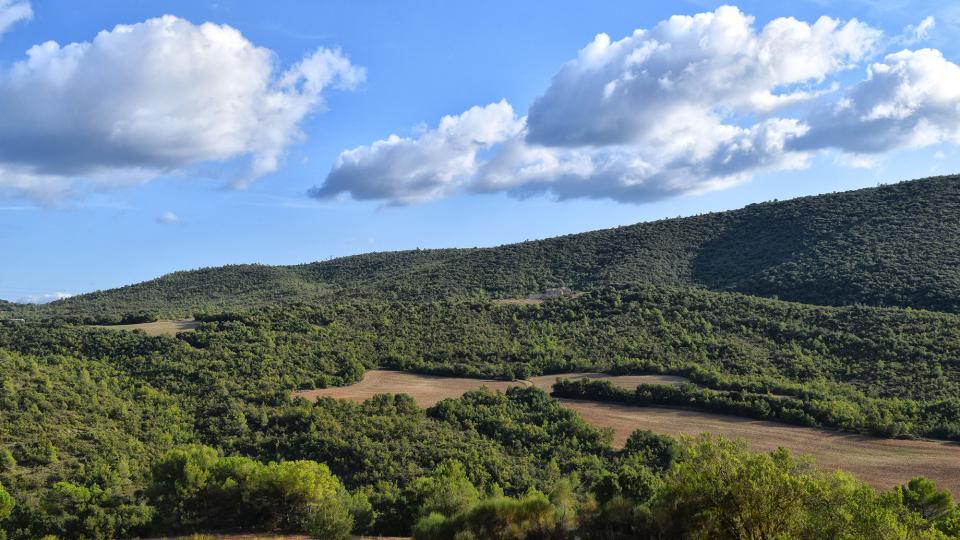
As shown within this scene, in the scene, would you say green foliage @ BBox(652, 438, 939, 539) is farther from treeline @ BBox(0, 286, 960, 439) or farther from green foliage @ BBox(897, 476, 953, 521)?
treeline @ BBox(0, 286, 960, 439)

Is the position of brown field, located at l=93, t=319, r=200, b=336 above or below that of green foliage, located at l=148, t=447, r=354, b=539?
above

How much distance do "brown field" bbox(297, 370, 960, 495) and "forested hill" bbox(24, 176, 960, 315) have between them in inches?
1498

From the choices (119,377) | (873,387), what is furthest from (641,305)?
(119,377)

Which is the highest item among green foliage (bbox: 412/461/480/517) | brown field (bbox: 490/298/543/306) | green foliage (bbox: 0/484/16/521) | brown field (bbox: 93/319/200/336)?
brown field (bbox: 93/319/200/336)

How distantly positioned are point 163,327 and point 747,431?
5298 centimetres

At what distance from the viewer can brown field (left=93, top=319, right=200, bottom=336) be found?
61.6 meters

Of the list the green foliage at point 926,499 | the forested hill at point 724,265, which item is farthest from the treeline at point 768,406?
the forested hill at point 724,265

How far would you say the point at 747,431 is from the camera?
44.3 metres

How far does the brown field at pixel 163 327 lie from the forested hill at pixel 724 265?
13.2 meters

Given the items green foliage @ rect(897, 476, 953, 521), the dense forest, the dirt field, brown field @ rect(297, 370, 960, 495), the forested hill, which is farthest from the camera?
the forested hill

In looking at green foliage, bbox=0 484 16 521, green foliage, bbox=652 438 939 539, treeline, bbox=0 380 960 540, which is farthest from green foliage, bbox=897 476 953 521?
green foliage, bbox=0 484 16 521

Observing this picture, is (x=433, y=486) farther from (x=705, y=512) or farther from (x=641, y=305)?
(x=641, y=305)

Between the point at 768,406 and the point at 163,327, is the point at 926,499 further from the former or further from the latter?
the point at 163,327

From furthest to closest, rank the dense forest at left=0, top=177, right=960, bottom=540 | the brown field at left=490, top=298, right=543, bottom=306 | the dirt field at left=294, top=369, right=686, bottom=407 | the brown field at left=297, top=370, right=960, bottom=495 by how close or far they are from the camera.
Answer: the brown field at left=490, top=298, right=543, bottom=306
the dirt field at left=294, top=369, right=686, bottom=407
the brown field at left=297, top=370, right=960, bottom=495
the dense forest at left=0, top=177, right=960, bottom=540
